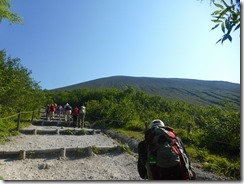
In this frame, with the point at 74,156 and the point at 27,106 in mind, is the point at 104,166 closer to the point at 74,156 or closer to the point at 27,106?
the point at 74,156

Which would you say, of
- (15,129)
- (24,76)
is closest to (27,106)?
(24,76)

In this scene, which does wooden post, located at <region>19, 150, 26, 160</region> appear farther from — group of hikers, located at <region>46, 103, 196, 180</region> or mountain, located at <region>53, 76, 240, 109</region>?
mountain, located at <region>53, 76, 240, 109</region>

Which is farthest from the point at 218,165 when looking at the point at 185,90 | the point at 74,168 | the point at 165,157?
the point at 185,90

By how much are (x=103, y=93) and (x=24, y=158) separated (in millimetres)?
29672

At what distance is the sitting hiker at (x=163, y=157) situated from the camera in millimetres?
3227

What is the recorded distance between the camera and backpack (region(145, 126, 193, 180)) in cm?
323

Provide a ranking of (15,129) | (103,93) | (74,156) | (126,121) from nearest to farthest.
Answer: (74,156) → (15,129) → (126,121) → (103,93)

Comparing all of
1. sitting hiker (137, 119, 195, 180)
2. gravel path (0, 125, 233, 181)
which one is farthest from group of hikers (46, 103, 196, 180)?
gravel path (0, 125, 233, 181)

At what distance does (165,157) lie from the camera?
3.22 metres

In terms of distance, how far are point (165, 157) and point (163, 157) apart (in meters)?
0.02

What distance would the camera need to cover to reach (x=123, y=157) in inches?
368

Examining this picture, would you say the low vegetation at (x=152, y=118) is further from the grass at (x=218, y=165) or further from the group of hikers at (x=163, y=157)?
the group of hikers at (x=163, y=157)

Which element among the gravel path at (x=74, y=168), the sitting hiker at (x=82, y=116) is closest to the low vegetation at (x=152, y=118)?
the sitting hiker at (x=82, y=116)

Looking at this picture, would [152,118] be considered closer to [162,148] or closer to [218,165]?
[218,165]
